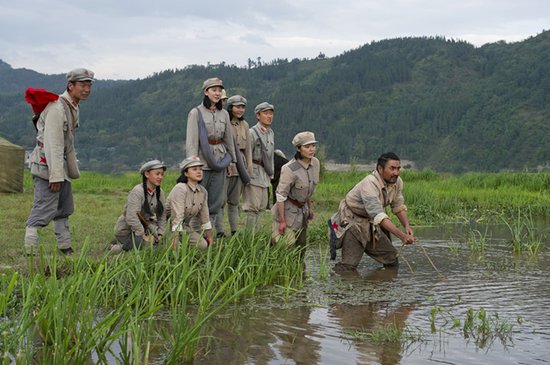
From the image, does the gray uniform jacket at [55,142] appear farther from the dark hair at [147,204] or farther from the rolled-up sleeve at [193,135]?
the rolled-up sleeve at [193,135]

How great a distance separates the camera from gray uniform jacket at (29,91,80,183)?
23.3 ft

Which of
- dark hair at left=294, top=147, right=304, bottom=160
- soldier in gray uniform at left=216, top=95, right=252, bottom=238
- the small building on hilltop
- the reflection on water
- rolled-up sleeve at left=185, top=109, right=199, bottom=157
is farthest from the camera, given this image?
the small building on hilltop

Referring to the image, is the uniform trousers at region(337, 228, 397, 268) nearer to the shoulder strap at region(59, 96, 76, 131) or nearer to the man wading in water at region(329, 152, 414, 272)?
the man wading in water at region(329, 152, 414, 272)

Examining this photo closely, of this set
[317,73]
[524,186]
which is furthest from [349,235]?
[317,73]

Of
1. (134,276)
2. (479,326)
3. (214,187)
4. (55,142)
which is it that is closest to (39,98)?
(55,142)

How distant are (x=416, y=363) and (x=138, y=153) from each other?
97.1 meters

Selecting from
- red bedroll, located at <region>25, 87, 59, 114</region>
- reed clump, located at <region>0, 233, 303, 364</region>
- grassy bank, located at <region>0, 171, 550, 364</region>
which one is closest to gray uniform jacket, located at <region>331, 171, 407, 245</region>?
grassy bank, located at <region>0, 171, 550, 364</region>

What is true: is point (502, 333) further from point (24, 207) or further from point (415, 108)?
point (415, 108)

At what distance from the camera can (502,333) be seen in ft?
16.3

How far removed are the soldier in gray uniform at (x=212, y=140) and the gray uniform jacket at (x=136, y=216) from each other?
0.79m

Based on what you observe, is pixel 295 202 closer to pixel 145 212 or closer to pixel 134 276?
pixel 145 212

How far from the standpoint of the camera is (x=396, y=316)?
18.4 feet

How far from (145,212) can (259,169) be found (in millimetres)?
1919

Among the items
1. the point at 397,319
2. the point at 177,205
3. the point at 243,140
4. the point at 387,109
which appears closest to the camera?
the point at 397,319
